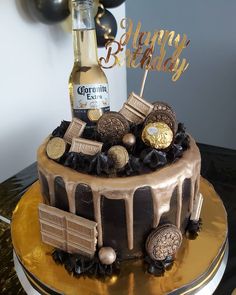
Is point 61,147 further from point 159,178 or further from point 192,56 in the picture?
point 192,56

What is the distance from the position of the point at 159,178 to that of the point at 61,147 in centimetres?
23

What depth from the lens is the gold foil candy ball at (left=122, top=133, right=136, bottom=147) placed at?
69cm

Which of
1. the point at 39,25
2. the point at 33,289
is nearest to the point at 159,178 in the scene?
the point at 33,289

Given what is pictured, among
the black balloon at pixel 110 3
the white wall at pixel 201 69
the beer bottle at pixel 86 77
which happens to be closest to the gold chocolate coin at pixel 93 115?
the beer bottle at pixel 86 77

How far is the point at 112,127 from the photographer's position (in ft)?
2.36

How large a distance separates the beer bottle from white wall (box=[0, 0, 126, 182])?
18.8 inches

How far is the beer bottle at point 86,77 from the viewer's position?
0.83 metres

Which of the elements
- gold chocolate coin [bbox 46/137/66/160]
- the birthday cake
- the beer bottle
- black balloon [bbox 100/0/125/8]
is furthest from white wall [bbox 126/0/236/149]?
gold chocolate coin [bbox 46/137/66/160]

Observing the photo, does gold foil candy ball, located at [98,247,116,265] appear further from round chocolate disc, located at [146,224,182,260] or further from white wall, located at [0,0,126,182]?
white wall, located at [0,0,126,182]

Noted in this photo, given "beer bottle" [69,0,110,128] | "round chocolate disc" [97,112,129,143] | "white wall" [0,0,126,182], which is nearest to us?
"round chocolate disc" [97,112,129,143]

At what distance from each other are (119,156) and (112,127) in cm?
9

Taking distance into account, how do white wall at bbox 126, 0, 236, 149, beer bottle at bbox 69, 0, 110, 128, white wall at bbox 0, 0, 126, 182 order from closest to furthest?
→ beer bottle at bbox 69, 0, 110, 128 < white wall at bbox 0, 0, 126, 182 < white wall at bbox 126, 0, 236, 149

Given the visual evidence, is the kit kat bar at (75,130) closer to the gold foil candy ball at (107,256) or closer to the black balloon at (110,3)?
the gold foil candy ball at (107,256)

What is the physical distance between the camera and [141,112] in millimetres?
786
